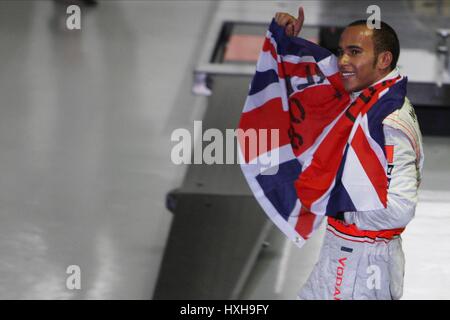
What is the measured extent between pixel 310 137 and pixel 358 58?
40 cm

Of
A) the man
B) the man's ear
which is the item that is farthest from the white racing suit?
the man's ear

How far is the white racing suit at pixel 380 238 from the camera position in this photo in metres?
3.07

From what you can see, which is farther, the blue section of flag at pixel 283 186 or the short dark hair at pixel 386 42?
the blue section of flag at pixel 283 186

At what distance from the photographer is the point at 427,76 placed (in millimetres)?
6359

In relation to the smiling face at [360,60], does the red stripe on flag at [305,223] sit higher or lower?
lower

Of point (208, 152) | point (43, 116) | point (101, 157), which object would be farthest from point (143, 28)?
point (208, 152)

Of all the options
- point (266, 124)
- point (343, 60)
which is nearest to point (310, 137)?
point (266, 124)

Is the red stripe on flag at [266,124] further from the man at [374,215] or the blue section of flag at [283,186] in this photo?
the man at [374,215]

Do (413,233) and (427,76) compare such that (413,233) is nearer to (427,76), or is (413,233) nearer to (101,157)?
(427,76)

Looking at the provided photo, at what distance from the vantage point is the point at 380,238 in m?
3.22

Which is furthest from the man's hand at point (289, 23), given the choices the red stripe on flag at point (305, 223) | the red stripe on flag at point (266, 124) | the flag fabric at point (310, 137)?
the red stripe on flag at point (305, 223)

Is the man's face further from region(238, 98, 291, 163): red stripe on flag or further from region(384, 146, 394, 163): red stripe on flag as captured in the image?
region(238, 98, 291, 163): red stripe on flag

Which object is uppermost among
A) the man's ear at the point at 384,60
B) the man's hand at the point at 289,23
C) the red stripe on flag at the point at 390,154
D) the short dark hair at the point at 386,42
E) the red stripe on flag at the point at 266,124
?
the man's hand at the point at 289,23

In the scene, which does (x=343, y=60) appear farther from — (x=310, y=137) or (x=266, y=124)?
(x=266, y=124)
